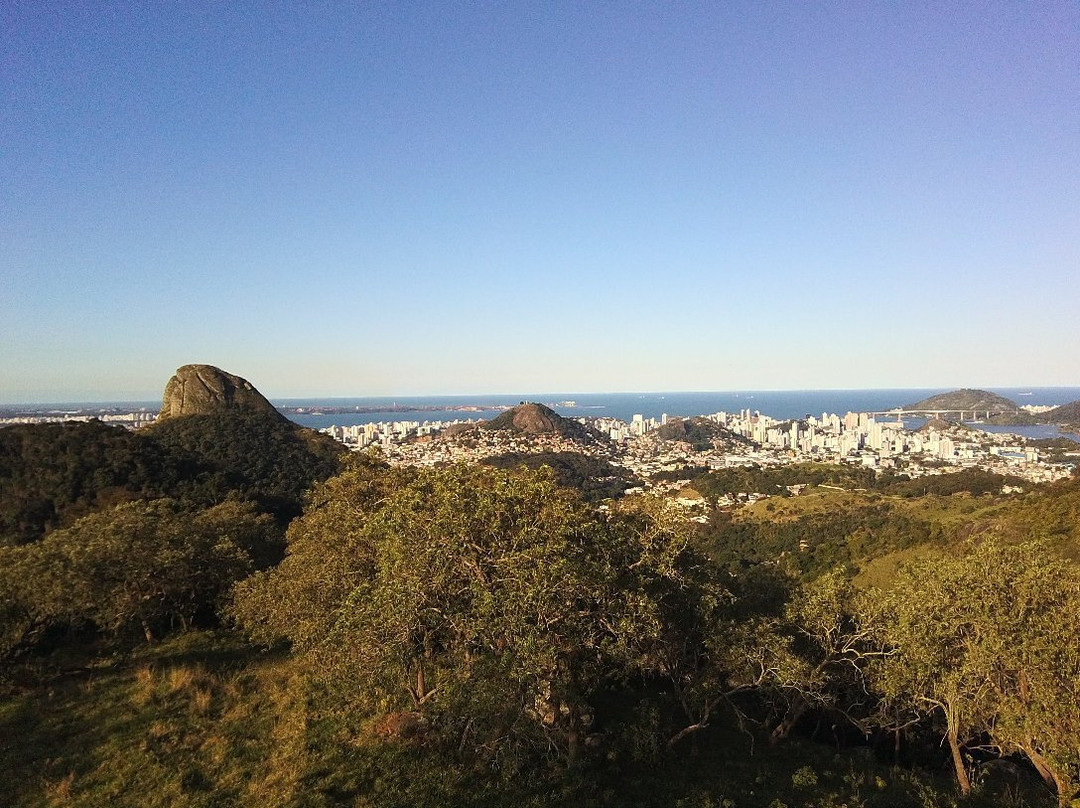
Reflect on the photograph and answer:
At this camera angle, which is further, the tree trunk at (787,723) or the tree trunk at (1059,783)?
the tree trunk at (787,723)

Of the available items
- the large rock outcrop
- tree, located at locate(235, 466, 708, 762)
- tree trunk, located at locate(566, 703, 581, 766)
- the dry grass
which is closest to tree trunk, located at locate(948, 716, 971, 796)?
tree, located at locate(235, 466, 708, 762)

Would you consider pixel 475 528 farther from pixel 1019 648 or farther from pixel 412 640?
pixel 1019 648

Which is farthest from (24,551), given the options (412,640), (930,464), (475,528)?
(930,464)

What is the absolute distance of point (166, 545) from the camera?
20219 mm

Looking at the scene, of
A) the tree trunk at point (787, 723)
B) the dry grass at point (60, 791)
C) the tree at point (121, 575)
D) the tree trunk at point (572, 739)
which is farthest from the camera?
the tree at point (121, 575)

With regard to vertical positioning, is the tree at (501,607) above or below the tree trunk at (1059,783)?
above

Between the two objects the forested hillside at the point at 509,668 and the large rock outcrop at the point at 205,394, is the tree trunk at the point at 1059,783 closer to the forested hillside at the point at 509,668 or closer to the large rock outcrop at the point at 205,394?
the forested hillside at the point at 509,668

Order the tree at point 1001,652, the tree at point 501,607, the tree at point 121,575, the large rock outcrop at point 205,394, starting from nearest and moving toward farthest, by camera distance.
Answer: the tree at point 501,607
the tree at point 1001,652
the tree at point 121,575
the large rock outcrop at point 205,394

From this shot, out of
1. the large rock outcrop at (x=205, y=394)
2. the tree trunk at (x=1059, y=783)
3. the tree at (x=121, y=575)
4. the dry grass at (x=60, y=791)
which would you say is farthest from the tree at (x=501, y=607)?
the large rock outcrop at (x=205, y=394)

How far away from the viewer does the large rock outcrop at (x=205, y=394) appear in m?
83.7

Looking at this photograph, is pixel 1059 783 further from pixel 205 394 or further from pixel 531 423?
pixel 531 423

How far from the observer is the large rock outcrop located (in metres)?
83.7

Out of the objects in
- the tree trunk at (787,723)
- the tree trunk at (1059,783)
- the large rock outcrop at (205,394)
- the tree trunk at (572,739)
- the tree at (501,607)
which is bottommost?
the tree trunk at (787,723)

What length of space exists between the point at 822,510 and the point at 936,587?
286 feet
